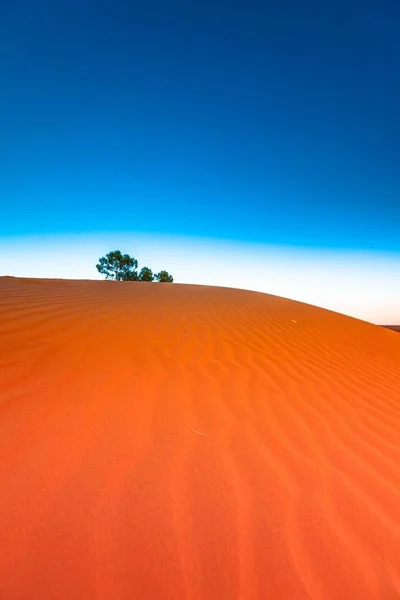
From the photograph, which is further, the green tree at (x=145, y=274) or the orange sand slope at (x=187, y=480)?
the green tree at (x=145, y=274)

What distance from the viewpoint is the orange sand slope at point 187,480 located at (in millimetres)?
1165

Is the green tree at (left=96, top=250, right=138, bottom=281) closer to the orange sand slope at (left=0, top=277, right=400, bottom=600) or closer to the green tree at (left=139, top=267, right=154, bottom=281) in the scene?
the green tree at (left=139, top=267, right=154, bottom=281)

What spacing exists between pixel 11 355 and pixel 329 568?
3119mm

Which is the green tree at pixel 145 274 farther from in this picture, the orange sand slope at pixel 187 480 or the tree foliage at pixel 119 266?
the orange sand slope at pixel 187 480

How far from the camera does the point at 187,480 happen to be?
163 centimetres

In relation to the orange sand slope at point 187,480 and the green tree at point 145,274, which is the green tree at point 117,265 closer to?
the green tree at point 145,274

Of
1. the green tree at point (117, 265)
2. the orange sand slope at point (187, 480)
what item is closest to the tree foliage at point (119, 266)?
the green tree at point (117, 265)

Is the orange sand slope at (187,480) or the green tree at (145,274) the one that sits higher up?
the green tree at (145,274)

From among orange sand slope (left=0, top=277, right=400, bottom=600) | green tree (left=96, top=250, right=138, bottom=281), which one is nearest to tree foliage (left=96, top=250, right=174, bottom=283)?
green tree (left=96, top=250, right=138, bottom=281)

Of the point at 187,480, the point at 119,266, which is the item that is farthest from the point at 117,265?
the point at 187,480

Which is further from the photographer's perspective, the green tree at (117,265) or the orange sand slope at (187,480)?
the green tree at (117,265)

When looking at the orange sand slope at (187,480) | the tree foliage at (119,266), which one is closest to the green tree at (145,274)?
the tree foliage at (119,266)

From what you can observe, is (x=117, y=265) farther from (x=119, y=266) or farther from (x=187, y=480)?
(x=187, y=480)

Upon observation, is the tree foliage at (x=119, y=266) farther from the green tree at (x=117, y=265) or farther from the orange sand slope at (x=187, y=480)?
the orange sand slope at (x=187, y=480)
